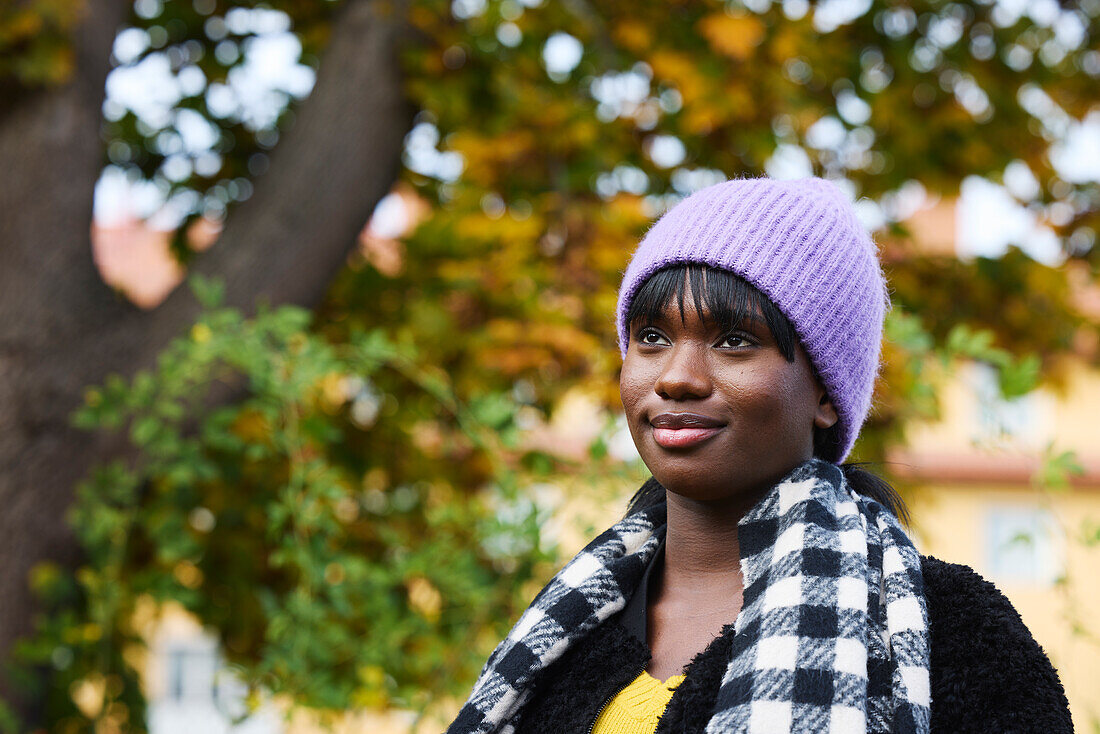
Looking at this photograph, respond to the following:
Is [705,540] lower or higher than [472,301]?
lower

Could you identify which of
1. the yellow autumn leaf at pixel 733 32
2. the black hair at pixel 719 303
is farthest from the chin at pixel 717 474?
the yellow autumn leaf at pixel 733 32

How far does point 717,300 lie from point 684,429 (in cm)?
17

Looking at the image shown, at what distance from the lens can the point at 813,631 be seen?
1.28 metres

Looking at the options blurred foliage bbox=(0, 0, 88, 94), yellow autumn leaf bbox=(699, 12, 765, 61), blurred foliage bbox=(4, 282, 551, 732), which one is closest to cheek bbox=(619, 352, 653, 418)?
blurred foliage bbox=(4, 282, 551, 732)

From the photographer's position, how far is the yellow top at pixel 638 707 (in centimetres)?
143

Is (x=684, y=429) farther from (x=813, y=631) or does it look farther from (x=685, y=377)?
(x=813, y=631)

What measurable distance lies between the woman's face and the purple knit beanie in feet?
0.16

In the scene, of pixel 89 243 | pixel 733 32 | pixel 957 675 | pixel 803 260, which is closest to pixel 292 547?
pixel 89 243

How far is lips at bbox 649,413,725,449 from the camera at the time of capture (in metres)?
1.40

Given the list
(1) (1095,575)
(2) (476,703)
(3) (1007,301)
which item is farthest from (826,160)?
(1) (1095,575)

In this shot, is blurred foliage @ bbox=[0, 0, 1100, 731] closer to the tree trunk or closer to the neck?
the tree trunk

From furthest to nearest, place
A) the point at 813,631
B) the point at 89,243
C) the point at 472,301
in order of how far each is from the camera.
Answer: the point at 472,301 < the point at 89,243 < the point at 813,631

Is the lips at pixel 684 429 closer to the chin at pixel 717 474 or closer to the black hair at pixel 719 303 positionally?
the chin at pixel 717 474

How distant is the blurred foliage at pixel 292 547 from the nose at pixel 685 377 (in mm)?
1440
